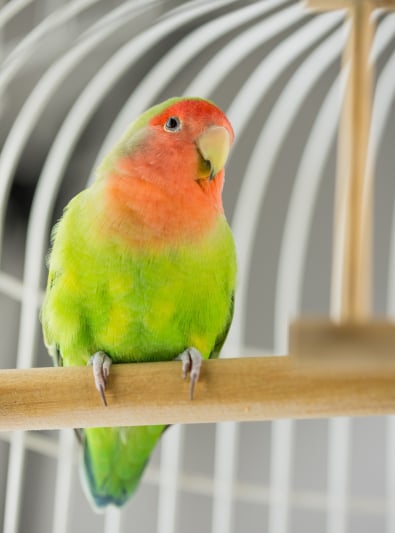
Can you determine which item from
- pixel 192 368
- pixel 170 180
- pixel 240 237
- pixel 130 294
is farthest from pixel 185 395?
pixel 240 237

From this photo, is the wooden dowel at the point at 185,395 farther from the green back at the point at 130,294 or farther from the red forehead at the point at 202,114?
the red forehead at the point at 202,114

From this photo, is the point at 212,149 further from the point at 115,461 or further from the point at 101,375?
the point at 115,461

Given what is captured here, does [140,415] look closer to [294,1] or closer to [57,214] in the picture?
[294,1]

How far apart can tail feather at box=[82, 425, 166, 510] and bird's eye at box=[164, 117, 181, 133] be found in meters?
0.47

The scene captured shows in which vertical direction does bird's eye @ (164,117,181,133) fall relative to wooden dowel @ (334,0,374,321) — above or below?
above

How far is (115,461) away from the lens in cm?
128

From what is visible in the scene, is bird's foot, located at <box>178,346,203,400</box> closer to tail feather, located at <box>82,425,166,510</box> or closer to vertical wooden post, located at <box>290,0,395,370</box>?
vertical wooden post, located at <box>290,0,395,370</box>

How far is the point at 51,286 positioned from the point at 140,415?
0.33m

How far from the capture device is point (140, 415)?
2.96 ft

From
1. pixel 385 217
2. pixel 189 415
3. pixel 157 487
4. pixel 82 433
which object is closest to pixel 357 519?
pixel 157 487

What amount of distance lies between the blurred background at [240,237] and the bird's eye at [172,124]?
0.26 meters

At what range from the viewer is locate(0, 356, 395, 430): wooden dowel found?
0.84 metres

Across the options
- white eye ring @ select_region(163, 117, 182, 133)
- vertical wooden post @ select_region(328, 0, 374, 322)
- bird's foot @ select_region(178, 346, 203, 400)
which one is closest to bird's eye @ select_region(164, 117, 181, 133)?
white eye ring @ select_region(163, 117, 182, 133)

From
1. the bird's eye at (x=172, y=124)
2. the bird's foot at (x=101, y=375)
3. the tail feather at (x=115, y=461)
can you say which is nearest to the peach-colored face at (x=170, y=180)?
the bird's eye at (x=172, y=124)
